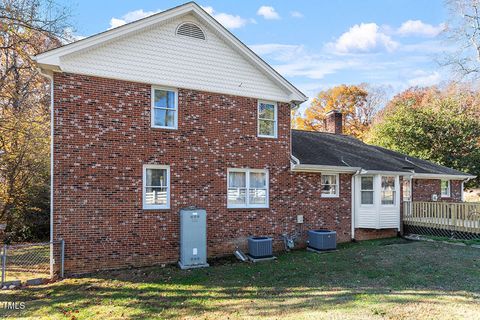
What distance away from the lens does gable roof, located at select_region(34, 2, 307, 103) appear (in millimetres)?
9336

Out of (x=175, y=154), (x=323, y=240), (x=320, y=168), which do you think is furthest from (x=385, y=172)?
(x=175, y=154)

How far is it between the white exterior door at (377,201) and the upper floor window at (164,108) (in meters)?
8.53

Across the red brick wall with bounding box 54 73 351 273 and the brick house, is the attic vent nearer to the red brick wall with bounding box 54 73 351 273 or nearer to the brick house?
the brick house

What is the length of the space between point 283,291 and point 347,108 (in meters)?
38.1

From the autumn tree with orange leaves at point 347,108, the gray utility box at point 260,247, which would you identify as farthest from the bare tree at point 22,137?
the autumn tree with orange leaves at point 347,108

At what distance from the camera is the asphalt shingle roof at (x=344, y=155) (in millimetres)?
14586

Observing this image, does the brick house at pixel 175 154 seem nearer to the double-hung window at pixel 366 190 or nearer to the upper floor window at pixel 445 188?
the double-hung window at pixel 366 190

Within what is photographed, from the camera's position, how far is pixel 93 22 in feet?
47.7

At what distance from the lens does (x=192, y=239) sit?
10492 millimetres

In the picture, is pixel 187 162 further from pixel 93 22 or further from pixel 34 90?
pixel 34 90

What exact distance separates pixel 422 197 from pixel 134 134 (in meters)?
15.3

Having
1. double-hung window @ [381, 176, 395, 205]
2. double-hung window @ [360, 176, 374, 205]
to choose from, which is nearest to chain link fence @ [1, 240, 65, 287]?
double-hung window @ [360, 176, 374, 205]

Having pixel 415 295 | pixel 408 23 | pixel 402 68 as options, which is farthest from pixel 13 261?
pixel 402 68

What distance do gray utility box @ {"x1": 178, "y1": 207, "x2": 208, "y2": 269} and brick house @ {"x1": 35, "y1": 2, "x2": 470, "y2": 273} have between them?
55 cm
